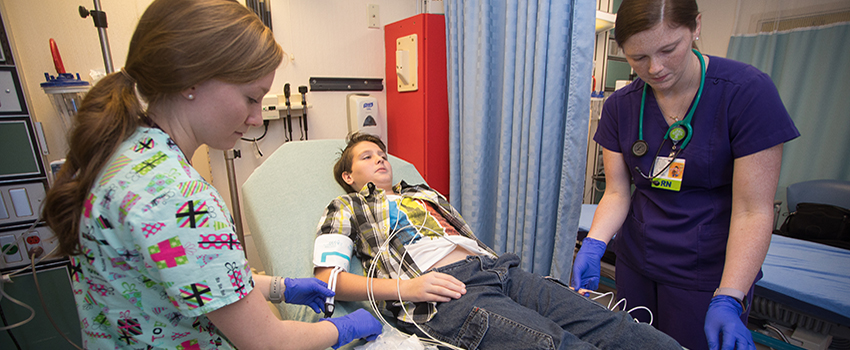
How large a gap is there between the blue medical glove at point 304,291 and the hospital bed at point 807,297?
206 centimetres

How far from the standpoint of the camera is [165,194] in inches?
22.7

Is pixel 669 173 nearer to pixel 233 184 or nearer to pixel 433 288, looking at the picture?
pixel 433 288

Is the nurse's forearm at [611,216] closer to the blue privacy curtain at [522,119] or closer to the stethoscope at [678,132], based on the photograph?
the stethoscope at [678,132]

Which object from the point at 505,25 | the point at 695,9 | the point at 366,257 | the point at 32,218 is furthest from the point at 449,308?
the point at 32,218

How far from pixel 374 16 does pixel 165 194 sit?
2297mm

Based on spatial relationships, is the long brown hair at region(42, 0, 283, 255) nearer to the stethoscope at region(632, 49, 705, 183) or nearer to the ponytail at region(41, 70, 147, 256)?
the ponytail at region(41, 70, 147, 256)

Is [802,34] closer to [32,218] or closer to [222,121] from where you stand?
[222,121]

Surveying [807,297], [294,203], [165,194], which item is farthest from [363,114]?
[807,297]

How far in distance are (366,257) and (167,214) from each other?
2.85 feet

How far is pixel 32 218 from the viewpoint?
61.6 inches

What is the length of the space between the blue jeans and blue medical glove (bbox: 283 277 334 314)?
0.85 ft

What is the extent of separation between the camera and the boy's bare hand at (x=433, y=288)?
107 centimetres

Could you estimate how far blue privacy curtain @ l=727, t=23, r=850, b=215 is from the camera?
278 cm

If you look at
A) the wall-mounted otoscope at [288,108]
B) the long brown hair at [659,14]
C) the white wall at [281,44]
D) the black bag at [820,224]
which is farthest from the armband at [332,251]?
the black bag at [820,224]
